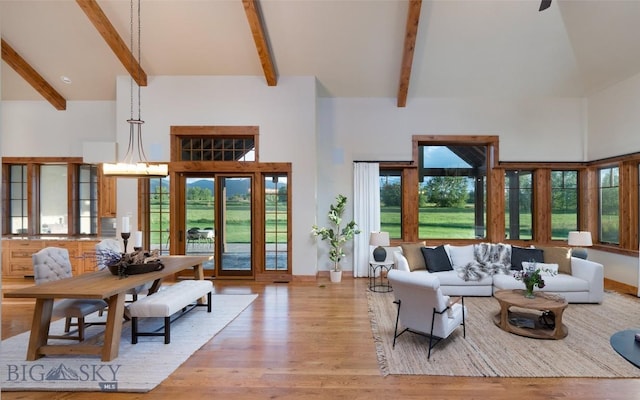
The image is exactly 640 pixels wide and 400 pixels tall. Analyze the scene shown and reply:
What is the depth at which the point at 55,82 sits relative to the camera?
711cm

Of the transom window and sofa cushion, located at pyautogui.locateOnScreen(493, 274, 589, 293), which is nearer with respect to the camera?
sofa cushion, located at pyautogui.locateOnScreen(493, 274, 589, 293)

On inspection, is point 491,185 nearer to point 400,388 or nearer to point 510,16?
point 510,16

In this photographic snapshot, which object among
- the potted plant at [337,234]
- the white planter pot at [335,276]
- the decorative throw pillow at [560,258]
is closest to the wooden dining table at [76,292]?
the potted plant at [337,234]

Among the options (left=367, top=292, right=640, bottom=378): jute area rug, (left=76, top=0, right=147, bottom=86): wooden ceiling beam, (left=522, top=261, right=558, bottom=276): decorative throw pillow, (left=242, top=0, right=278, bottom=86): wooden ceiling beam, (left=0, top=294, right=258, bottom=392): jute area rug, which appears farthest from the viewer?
(left=76, top=0, right=147, bottom=86): wooden ceiling beam

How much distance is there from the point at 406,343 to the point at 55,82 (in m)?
8.26

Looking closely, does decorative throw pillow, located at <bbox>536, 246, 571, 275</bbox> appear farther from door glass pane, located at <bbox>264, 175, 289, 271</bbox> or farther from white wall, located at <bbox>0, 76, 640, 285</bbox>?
door glass pane, located at <bbox>264, 175, 289, 271</bbox>

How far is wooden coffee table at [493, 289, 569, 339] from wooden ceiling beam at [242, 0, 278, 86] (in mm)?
5342

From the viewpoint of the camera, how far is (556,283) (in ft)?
17.5

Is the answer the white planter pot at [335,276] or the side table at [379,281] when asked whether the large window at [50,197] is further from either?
the side table at [379,281]

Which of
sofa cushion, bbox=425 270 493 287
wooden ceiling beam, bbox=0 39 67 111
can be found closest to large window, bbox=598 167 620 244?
sofa cushion, bbox=425 270 493 287

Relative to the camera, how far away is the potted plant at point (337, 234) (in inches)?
275

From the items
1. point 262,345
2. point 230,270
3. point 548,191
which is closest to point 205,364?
point 262,345

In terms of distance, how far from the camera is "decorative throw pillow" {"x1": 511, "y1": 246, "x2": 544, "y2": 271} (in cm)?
588

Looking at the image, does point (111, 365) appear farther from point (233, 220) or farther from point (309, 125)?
point (309, 125)
